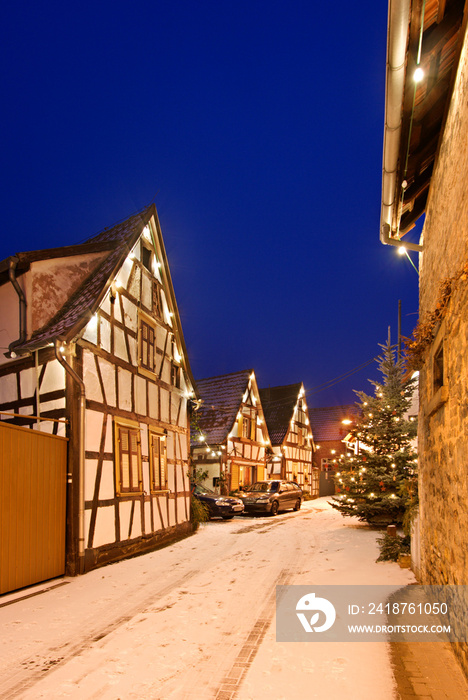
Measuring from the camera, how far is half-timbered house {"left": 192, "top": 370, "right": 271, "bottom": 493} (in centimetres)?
2322

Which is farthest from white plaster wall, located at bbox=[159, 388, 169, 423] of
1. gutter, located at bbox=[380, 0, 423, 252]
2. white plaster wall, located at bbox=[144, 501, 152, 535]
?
gutter, located at bbox=[380, 0, 423, 252]

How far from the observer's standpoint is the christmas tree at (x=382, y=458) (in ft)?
47.3

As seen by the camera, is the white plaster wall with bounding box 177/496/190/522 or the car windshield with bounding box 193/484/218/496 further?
the car windshield with bounding box 193/484/218/496

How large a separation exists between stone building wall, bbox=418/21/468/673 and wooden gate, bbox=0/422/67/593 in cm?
583

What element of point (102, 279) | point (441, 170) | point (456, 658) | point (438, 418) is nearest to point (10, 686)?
point (456, 658)

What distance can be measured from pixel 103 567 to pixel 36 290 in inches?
231

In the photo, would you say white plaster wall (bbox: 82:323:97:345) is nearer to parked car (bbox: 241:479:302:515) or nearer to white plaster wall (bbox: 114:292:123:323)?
white plaster wall (bbox: 114:292:123:323)

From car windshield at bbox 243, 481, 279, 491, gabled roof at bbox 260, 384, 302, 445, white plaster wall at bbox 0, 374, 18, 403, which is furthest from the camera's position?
gabled roof at bbox 260, 384, 302, 445

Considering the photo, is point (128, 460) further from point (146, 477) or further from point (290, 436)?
point (290, 436)

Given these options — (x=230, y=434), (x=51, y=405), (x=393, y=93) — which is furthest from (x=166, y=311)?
(x=230, y=434)

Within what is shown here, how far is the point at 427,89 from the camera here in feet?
18.2

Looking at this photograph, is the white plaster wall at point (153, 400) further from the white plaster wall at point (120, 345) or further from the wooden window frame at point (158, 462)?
the white plaster wall at point (120, 345)

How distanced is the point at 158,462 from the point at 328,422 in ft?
113

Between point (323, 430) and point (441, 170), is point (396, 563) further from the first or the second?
point (323, 430)
